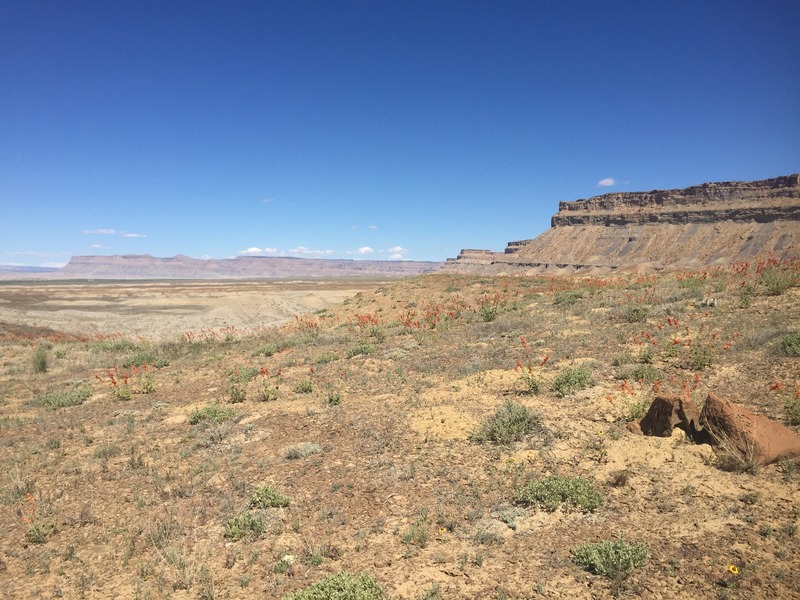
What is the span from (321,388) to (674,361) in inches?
318

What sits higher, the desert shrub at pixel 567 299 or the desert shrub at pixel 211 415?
the desert shrub at pixel 567 299

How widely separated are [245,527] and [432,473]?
2627mm

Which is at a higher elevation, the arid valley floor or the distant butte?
the distant butte

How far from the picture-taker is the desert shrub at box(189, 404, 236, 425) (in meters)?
9.36

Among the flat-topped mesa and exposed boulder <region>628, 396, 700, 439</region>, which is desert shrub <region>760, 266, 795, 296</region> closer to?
exposed boulder <region>628, 396, 700, 439</region>

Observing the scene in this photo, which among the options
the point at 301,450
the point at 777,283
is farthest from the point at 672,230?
the point at 301,450

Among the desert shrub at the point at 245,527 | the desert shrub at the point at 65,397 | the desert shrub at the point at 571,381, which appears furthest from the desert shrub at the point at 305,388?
the desert shrub at the point at 65,397

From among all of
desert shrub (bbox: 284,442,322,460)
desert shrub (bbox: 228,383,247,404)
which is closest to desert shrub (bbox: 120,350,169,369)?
desert shrub (bbox: 228,383,247,404)

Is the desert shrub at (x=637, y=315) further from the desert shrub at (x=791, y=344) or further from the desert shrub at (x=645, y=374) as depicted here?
the desert shrub at (x=791, y=344)

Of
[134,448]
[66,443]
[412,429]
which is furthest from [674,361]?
[66,443]

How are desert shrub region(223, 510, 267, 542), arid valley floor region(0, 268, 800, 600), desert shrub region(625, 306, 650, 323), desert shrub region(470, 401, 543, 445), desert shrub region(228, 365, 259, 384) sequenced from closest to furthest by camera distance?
arid valley floor region(0, 268, 800, 600) → desert shrub region(223, 510, 267, 542) → desert shrub region(470, 401, 543, 445) → desert shrub region(625, 306, 650, 323) → desert shrub region(228, 365, 259, 384)

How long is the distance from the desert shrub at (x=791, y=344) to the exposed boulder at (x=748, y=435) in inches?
116

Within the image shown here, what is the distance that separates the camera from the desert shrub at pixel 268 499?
584 cm

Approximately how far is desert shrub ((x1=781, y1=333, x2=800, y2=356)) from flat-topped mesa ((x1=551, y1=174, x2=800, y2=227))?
11311cm
